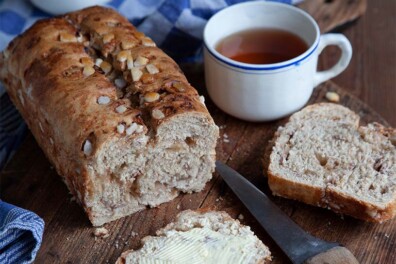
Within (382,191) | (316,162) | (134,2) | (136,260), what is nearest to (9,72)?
(134,2)

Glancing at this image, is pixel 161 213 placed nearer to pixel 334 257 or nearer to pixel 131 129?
pixel 131 129

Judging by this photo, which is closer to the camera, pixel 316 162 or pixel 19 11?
pixel 316 162

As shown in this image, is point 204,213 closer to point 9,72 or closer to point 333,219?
point 333,219

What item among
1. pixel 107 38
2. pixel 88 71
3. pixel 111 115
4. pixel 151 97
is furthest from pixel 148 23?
pixel 111 115

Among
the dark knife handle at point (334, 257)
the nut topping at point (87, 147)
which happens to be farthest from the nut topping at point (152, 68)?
the dark knife handle at point (334, 257)

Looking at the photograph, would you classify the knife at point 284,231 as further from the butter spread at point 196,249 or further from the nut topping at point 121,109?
the nut topping at point 121,109
